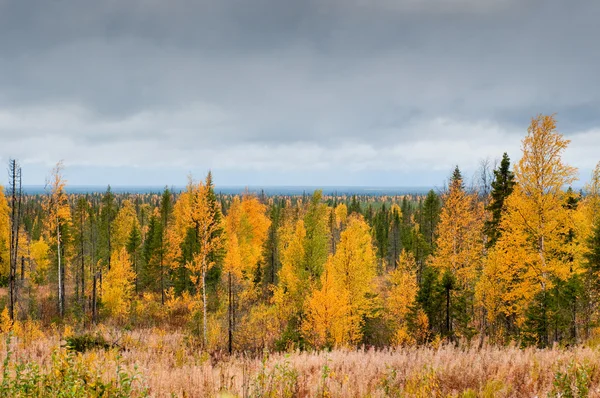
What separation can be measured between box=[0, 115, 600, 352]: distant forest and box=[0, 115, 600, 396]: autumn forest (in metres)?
0.12

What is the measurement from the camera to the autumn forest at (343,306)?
18.2ft

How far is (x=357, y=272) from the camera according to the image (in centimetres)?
2259

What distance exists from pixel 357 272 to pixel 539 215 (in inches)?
428

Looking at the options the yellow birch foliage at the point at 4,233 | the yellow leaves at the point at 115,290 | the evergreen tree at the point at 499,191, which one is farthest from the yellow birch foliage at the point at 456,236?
the yellow birch foliage at the point at 4,233

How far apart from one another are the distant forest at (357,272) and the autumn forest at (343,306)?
121mm

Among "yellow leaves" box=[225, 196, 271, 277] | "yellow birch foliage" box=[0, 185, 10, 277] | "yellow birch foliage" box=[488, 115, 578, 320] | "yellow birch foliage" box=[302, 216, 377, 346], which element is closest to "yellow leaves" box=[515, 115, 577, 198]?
"yellow birch foliage" box=[488, 115, 578, 320]

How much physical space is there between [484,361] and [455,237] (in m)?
19.0

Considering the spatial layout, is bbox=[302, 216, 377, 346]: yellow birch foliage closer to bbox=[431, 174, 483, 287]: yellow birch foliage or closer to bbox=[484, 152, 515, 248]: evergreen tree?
bbox=[431, 174, 483, 287]: yellow birch foliage

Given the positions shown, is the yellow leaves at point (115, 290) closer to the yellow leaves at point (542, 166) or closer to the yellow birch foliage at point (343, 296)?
the yellow birch foliage at point (343, 296)

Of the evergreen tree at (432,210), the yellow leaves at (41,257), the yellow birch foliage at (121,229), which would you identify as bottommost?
the yellow leaves at (41,257)

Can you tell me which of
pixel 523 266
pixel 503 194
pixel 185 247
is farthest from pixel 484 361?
pixel 185 247

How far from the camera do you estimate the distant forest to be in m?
17.2

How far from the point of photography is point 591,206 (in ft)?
88.0

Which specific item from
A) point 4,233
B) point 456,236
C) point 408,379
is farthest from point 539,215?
point 4,233
